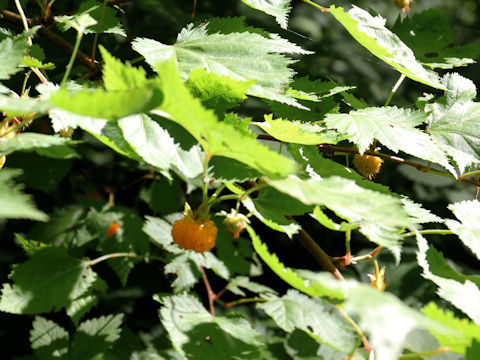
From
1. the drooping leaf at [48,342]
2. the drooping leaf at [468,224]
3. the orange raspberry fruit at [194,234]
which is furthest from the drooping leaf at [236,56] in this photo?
the drooping leaf at [48,342]

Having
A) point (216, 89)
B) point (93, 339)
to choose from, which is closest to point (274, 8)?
point (216, 89)

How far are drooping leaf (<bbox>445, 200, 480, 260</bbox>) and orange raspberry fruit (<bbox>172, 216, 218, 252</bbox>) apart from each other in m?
0.38

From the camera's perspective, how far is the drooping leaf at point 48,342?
121cm

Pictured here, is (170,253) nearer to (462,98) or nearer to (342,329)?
(342,329)

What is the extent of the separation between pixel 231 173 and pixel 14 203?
0.28m

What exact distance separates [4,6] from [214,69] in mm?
447

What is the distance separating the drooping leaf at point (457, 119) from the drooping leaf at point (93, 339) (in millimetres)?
819

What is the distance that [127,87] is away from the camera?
1.68 feet

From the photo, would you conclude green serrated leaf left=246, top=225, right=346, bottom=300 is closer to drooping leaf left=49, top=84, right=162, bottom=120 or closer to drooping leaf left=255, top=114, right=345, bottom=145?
drooping leaf left=255, top=114, right=345, bottom=145

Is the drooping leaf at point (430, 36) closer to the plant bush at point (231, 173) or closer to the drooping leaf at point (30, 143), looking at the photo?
Result: the plant bush at point (231, 173)

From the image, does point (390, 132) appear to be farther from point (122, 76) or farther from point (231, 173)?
point (122, 76)

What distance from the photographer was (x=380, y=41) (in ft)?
2.98

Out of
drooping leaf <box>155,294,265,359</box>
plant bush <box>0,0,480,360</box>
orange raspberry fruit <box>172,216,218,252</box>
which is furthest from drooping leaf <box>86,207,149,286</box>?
orange raspberry fruit <box>172,216,218,252</box>

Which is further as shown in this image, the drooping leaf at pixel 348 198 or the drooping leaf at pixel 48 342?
the drooping leaf at pixel 48 342
